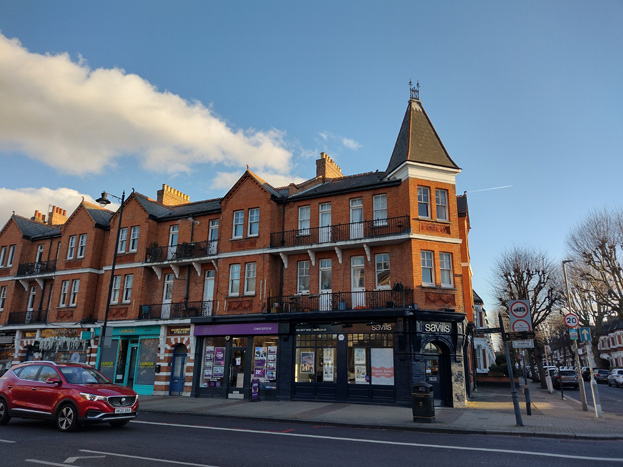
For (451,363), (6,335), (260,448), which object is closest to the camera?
(260,448)

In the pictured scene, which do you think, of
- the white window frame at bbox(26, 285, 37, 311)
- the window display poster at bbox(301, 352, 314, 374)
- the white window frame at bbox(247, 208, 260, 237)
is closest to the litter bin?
the window display poster at bbox(301, 352, 314, 374)

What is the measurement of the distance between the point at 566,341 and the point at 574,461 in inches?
2691

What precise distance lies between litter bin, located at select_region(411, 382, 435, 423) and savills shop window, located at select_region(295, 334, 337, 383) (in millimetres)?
6970

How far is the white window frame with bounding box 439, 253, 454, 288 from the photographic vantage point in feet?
66.3

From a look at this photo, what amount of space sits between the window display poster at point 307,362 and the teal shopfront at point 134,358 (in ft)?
30.2

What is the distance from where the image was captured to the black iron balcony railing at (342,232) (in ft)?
68.1

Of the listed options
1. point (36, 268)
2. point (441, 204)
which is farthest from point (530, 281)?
point (36, 268)

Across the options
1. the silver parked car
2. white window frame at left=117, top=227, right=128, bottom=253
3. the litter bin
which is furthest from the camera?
the silver parked car

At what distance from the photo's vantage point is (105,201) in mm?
21828

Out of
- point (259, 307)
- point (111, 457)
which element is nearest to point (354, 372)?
point (259, 307)

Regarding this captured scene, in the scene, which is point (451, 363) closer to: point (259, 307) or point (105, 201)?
point (259, 307)

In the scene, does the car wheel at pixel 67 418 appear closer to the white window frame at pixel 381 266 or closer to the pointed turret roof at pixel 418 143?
the white window frame at pixel 381 266

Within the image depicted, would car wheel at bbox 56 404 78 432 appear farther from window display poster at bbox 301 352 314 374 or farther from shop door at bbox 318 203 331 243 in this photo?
shop door at bbox 318 203 331 243

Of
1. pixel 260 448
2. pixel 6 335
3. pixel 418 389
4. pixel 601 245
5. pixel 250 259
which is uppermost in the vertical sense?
pixel 601 245
